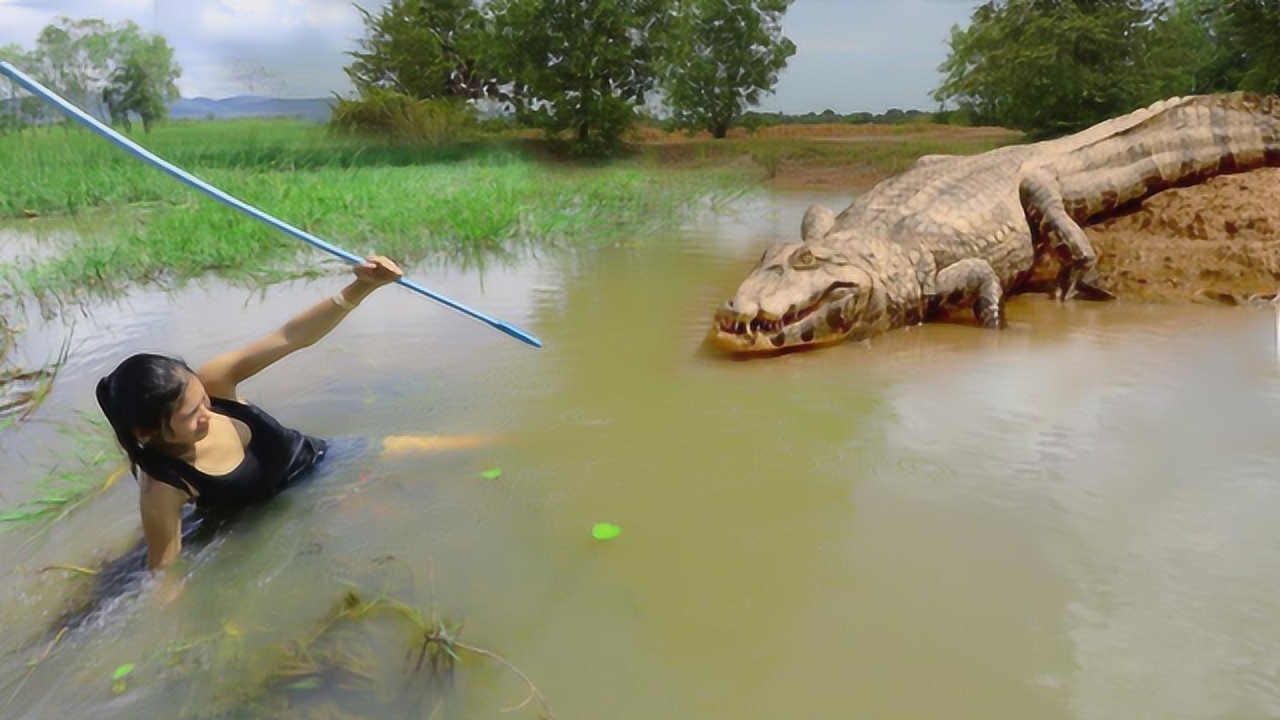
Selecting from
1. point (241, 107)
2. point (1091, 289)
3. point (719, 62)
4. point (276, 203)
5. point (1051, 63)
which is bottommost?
point (1091, 289)

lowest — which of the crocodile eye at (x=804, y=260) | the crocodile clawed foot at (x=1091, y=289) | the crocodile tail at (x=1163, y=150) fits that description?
the crocodile clawed foot at (x=1091, y=289)

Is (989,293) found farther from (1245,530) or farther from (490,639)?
(490,639)

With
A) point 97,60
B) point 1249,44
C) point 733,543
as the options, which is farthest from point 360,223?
point 1249,44

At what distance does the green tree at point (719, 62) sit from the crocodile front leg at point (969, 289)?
6.43 meters

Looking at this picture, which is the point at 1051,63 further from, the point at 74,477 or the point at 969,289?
the point at 74,477

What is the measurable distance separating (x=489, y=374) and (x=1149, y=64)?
745cm

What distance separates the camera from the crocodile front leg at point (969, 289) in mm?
3793

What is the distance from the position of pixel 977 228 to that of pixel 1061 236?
23.9 inches

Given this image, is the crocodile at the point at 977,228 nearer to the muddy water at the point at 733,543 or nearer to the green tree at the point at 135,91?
the muddy water at the point at 733,543

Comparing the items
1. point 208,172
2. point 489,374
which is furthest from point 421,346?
point 208,172

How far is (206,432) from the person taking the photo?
180cm

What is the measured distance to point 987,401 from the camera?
266 cm

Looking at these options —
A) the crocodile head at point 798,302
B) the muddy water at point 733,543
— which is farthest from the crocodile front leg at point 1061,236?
the crocodile head at point 798,302

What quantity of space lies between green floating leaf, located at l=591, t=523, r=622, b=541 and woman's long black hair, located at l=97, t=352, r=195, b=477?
93 centimetres
